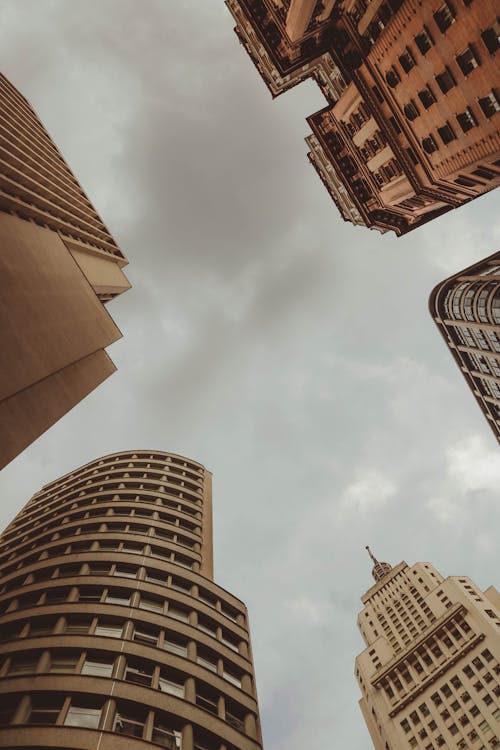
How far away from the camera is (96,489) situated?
153 feet

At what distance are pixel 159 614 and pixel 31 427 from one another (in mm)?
14012

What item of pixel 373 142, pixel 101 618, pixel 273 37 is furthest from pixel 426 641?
pixel 273 37

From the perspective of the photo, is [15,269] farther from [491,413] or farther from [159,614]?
[491,413]

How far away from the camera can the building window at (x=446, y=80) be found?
29.5m

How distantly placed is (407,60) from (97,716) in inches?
1783

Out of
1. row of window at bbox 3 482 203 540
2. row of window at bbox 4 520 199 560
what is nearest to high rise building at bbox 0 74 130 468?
row of window at bbox 4 520 199 560

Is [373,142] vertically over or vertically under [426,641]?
over

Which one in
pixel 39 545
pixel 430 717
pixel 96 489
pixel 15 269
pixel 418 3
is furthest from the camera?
pixel 430 717

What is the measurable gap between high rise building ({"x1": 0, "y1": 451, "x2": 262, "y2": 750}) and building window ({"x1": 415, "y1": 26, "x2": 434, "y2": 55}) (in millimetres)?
40587

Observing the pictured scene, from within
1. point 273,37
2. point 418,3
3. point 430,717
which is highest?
point 273,37

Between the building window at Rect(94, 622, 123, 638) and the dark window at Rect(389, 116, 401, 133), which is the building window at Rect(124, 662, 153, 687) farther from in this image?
the dark window at Rect(389, 116, 401, 133)

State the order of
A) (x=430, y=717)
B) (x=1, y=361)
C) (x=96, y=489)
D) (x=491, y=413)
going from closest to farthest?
(x=1, y=361), (x=96, y=489), (x=430, y=717), (x=491, y=413)

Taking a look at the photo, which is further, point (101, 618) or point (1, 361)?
point (101, 618)

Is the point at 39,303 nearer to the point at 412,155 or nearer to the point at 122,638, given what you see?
the point at 122,638
